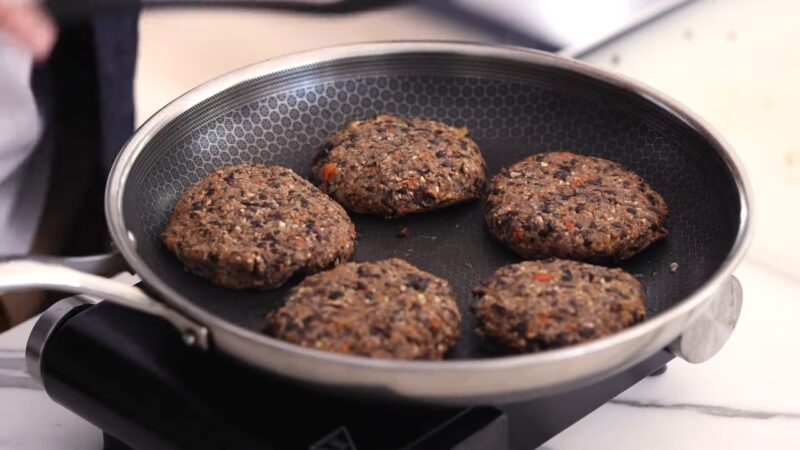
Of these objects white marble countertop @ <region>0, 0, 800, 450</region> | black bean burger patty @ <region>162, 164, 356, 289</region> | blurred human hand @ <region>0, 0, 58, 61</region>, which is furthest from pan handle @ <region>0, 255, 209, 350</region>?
blurred human hand @ <region>0, 0, 58, 61</region>

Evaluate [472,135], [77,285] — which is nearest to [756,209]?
[472,135]

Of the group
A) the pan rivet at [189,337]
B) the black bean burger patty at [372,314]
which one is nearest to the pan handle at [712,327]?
the black bean burger patty at [372,314]

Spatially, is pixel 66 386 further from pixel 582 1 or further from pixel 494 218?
pixel 582 1

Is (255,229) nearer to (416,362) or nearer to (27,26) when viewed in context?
(416,362)

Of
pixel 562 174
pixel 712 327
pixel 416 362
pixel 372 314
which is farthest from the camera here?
pixel 562 174

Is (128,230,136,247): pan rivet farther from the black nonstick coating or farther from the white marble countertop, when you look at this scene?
the white marble countertop

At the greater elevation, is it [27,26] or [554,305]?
[27,26]

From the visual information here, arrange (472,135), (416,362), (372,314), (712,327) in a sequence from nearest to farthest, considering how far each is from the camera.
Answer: (416,362) < (372,314) < (712,327) < (472,135)

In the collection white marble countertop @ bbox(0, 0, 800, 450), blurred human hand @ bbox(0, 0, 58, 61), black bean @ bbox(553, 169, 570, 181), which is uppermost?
blurred human hand @ bbox(0, 0, 58, 61)
